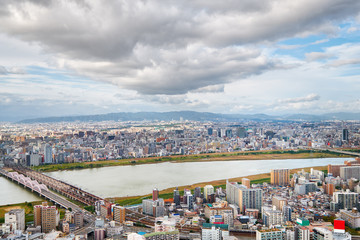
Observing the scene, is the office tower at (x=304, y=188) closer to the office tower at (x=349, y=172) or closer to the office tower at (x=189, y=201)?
the office tower at (x=349, y=172)

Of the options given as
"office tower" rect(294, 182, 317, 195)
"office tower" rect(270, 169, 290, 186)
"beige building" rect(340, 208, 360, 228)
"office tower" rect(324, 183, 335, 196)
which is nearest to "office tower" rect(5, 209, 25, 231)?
"beige building" rect(340, 208, 360, 228)

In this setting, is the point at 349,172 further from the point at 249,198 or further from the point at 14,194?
the point at 14,194

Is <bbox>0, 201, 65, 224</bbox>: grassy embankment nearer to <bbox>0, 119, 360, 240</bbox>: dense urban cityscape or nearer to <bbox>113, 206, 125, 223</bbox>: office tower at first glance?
<bbox>0, 119, 360, 240</bbox>: dense urban cityscape

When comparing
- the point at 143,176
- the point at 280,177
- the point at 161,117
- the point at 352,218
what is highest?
the point at 161,117

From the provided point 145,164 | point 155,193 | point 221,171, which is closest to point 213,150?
point 145,164

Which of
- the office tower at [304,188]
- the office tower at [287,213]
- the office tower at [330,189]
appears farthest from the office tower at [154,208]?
the office tower at [330,189]

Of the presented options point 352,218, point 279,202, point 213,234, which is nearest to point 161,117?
point 279,202

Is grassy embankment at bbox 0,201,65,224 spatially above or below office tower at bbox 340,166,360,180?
below

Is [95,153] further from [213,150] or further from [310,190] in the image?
[310,190]
